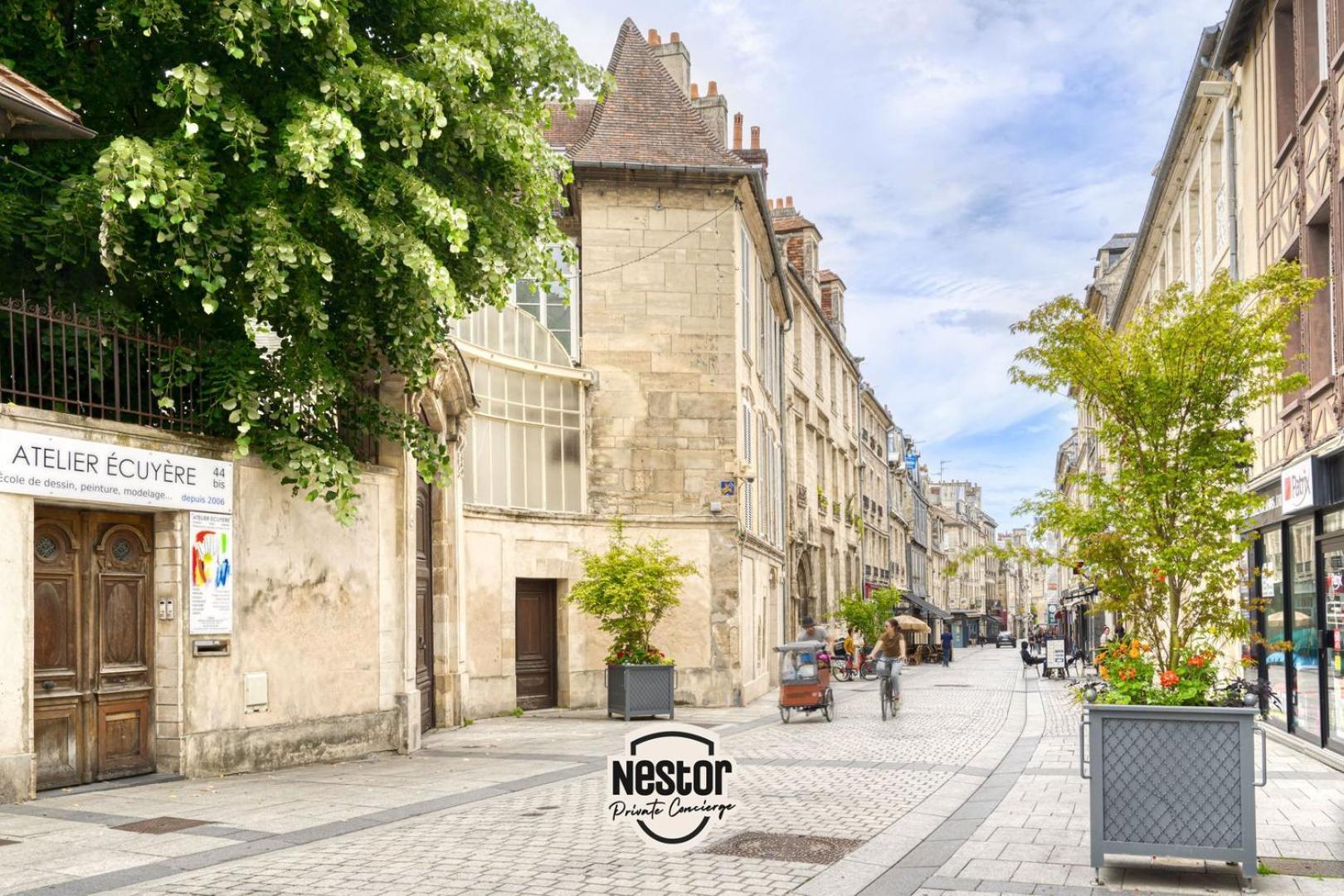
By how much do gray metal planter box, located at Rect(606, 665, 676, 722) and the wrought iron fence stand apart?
8179 millimetres

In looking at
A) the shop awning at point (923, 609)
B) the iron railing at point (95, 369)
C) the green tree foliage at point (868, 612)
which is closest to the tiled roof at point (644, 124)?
the iron railing at point (95, 369)

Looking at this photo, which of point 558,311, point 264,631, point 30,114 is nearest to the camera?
point 30,114

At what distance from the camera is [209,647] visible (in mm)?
11203

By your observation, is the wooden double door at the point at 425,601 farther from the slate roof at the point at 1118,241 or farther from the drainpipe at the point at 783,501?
the slate roof at the point at 1118,241

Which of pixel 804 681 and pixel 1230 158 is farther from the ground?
pixel 1230 158

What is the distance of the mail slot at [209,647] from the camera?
11.1m

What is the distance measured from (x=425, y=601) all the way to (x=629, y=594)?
286cm

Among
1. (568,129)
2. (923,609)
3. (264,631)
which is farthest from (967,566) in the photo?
(264,631)

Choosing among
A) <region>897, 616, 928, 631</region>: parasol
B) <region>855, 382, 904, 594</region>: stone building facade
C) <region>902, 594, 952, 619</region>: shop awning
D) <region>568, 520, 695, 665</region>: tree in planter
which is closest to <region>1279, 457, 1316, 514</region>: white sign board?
<region>568, 520, 695, 665</region>: tree in planter

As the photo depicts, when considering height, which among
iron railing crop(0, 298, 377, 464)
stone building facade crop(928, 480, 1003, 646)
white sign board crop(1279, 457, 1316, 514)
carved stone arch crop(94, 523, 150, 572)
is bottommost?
stone building facade crop(928, 480, 1003, 646)

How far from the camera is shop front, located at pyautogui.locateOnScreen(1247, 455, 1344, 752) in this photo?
42.6 feet

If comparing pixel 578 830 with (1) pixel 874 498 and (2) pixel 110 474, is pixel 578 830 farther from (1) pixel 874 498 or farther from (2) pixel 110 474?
(1) pixel 874 498

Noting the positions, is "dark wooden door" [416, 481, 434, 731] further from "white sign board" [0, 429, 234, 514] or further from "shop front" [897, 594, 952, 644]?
"shop front" [897, 594, 952, 644]

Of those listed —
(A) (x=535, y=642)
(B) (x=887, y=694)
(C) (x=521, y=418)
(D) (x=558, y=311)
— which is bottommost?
(B) (x=887, y=694)
